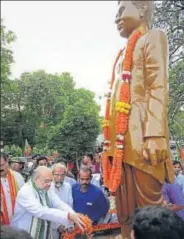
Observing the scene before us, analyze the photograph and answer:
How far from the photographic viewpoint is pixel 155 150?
2.78 meters

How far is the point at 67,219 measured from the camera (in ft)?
10.0

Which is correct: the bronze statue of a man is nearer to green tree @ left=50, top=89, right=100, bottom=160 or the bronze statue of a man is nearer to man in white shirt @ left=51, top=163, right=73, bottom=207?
man in white shirt @ left=51, top=163, right=73, bottom=207

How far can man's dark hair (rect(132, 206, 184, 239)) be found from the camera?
1862 mm

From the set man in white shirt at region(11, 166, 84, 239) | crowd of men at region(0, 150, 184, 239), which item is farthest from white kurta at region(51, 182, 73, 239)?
man in white shirt at region(11, 166, 84, 239)

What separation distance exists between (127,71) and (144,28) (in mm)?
402

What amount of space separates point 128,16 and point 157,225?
1791 mm

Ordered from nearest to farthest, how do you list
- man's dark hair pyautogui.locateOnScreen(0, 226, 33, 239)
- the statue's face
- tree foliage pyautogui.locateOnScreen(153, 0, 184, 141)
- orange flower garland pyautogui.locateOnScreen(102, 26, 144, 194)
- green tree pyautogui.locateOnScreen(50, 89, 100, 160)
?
man's dark hair pyautogui.locateOnScreen(0, 226, 33, 239), orange flower garland pyautogui.locateOnScreen(102, 26, 144, 194), the statue's face, tree foliage pyautogui.locateOnScreen(153, 0, 184, 141), green tree pyautogui.locateOnScreen(50, 89, 100, 160)

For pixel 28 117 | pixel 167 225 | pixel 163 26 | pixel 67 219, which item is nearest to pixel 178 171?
pixel 67 219

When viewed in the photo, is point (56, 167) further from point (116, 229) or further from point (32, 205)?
point (32, 205)

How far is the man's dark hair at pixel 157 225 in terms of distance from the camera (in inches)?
73.3

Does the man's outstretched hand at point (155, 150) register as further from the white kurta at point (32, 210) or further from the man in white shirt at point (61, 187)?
the man in white shirt at point (61, 187)

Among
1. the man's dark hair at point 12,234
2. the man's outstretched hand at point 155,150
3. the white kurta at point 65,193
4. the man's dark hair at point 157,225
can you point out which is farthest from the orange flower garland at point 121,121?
the white kurta at point 65,193

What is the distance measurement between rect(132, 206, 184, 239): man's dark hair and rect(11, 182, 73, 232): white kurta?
4.07 feet

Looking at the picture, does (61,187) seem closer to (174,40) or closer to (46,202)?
(46,202)
